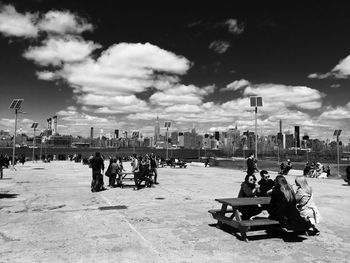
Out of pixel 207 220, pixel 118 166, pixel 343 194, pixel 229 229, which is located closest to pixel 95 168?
pixel 118 166

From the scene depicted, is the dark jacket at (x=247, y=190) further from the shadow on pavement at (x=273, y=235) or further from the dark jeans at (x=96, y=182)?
the dark jeans at (x=96, y=182)

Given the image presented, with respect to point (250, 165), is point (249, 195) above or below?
below

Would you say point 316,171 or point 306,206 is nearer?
point 306,206

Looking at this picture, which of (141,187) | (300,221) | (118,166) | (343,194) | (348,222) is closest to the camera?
(300,221)

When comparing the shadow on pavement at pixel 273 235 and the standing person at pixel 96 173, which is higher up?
the standing person at pixel 96 173

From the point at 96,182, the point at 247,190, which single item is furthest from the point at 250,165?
the point at 96,182

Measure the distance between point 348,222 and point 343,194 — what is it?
683 centimetres

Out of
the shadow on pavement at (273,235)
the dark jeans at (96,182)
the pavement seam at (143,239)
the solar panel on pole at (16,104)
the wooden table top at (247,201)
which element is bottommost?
the pavement seam at (143,239)

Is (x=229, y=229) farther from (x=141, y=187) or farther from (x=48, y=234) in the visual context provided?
(x=141, y=187)

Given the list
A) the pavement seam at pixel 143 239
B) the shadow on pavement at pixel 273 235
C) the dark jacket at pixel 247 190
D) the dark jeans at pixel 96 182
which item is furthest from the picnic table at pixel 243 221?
the dark jeans at pixel 96 182

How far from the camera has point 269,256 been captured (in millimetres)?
6605

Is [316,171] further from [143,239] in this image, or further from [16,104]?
[16,104]

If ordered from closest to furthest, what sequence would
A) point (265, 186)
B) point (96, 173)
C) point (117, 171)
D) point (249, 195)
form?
1. point (249, 195)
2. point (265, 186)
3. point (96, 173)
4. point (117, 171)

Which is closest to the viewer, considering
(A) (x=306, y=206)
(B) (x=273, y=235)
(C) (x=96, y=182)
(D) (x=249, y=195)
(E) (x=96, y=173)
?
(A) (x=306, y=206)
